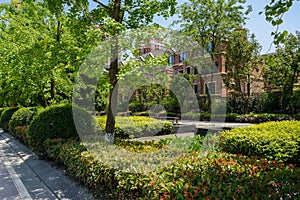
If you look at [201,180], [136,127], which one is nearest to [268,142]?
[201,180]

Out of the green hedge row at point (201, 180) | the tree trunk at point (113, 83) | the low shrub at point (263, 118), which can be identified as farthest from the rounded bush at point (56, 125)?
the low shrub at point (263, 118)

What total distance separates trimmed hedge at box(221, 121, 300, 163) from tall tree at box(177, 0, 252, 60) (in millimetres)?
14018

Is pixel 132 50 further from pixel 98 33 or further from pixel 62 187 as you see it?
pixel 62 187

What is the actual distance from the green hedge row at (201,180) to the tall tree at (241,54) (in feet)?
58.5

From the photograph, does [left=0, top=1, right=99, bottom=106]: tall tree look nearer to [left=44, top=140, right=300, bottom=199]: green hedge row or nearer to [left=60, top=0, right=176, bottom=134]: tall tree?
[left=60, top=0, right=176, bottom=134]: tall tree

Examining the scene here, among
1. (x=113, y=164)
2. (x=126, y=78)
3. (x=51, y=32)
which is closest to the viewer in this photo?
(x=113, y=164)

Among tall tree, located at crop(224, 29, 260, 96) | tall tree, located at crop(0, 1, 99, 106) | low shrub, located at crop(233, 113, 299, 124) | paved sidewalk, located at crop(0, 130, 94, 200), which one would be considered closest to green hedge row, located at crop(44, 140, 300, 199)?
paved sidewalk, located at crop(0, 130, 94, 200)

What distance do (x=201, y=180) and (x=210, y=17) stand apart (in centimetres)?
1793

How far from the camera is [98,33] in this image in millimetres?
4707

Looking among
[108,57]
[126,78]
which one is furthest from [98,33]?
[126,78]

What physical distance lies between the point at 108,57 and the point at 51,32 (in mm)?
3622

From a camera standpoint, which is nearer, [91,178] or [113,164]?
[113,164]

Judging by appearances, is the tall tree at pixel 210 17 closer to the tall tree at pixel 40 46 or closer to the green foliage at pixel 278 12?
the tall tree at pixel 40 46

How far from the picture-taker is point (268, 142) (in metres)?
4.76
